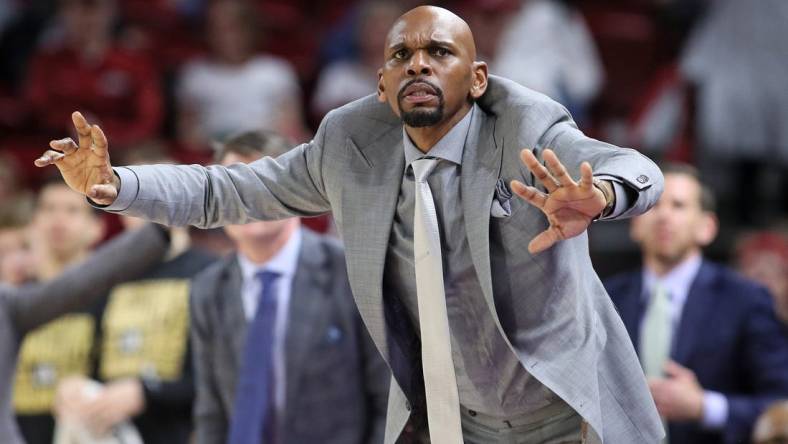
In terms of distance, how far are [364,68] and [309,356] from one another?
379cm

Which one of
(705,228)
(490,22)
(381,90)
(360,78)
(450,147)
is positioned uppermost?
(490,22)

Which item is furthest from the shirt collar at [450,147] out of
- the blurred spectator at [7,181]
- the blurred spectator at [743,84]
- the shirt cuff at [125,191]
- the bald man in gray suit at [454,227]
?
the blurred spectator at [7,181]

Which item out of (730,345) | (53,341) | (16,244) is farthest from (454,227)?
(16,244)

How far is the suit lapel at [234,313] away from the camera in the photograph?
4.27 meters

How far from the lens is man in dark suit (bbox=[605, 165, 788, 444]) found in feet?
15.6

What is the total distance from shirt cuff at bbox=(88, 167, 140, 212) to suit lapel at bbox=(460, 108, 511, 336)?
0.75 metres

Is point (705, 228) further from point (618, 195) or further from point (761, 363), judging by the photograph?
point (618, 195)

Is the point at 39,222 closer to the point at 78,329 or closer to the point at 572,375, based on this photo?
the point at 78,329

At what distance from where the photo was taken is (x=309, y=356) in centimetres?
418

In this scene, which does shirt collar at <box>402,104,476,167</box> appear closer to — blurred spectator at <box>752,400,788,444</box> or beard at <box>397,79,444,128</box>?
beard at <box>397,79,444,128</box>

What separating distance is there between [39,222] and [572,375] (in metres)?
3.34

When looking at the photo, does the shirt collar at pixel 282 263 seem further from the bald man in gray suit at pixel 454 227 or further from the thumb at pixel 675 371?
the thumb at pixel 675 371

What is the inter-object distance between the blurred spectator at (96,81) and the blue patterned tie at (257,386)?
132 inches

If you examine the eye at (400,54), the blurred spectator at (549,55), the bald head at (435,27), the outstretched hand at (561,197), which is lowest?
the outstretched hand at (561,197)
